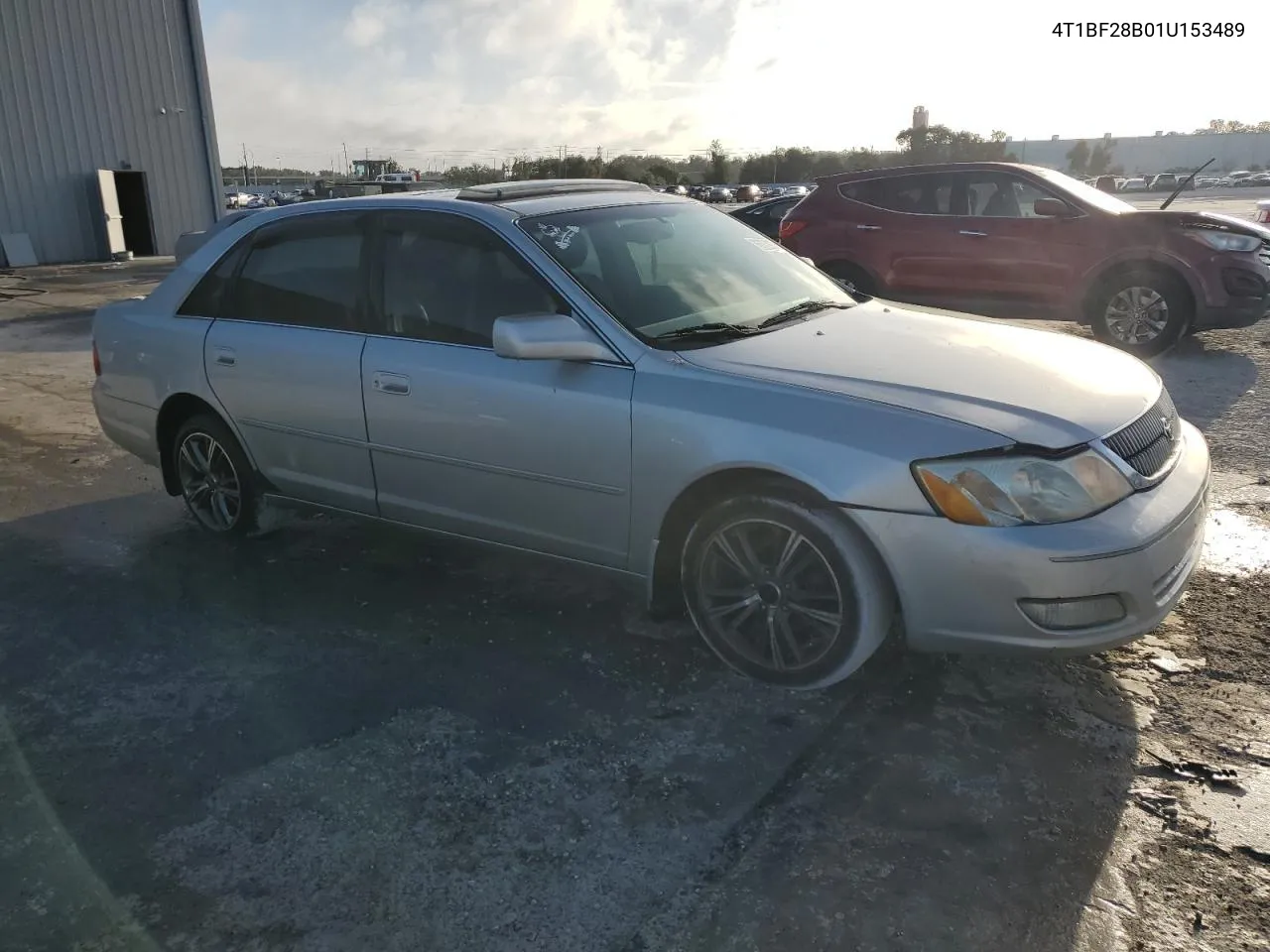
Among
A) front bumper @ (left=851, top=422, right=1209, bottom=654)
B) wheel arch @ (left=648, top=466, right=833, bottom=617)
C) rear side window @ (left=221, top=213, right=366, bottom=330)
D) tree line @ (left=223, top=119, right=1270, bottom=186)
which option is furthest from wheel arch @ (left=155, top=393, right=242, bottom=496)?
tree line @ (left=223, top=119, right=1270, bottom=186)

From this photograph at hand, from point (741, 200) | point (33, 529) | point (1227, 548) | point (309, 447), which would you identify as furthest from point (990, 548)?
point (741, 200)

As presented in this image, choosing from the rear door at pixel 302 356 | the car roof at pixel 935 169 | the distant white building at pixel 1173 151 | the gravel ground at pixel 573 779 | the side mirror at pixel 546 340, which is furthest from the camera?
the distant white building at pixel 1173 151

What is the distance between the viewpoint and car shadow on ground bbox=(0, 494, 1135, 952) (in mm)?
2301

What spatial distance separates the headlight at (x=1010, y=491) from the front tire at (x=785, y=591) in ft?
1.05

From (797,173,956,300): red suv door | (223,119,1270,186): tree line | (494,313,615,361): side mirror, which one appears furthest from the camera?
(223,119,1270,186): tree line

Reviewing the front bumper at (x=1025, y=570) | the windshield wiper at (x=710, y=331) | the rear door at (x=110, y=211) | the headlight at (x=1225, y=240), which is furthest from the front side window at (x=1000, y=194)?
the rear door at (x=110, y=211)

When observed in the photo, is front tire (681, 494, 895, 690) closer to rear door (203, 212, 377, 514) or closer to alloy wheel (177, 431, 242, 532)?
rear door (203, 212, 377, 514)

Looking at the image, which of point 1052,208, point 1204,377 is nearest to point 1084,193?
point 1052,208

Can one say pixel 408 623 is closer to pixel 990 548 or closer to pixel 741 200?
pixel 990 548

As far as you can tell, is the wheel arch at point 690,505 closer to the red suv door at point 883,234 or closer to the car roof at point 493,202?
the car roof at point 493,202

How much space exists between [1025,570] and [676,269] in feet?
6.03

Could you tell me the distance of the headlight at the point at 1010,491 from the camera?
2.77 meters

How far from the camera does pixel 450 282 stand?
379 centimetres

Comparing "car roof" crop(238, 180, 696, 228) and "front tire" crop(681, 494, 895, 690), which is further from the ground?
"car roof" crop(238, 180, 696, 228)
